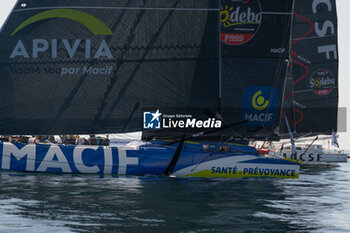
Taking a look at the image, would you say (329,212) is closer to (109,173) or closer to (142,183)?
(142,183)

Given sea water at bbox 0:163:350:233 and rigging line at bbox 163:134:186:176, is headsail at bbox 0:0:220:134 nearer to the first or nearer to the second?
rigging line at bbox 163:134:186:176

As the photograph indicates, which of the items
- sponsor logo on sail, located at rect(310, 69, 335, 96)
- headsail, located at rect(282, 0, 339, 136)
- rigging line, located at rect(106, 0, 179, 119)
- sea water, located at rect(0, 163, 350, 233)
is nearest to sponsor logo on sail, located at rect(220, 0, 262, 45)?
rigging line, located at rect(106, 0, 179, 119)

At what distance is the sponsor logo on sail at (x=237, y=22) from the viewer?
20.3 m

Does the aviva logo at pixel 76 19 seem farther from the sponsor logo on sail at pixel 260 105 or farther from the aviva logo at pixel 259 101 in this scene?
the aviva logo at pixel 259 101

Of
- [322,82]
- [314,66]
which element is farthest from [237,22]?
[322,82]

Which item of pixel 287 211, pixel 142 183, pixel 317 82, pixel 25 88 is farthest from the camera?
pixel 317 82

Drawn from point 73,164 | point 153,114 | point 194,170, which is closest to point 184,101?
point 153,114

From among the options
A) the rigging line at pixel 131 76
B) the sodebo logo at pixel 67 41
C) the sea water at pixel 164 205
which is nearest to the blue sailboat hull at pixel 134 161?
the sea water at pixel 164 205

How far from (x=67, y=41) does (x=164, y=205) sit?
26.4 feet

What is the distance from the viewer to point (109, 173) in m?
18.3

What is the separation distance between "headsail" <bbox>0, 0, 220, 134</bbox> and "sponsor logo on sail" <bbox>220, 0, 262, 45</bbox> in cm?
165

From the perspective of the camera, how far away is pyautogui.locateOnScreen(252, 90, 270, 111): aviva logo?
66.5 ft

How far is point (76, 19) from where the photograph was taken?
62.0ft

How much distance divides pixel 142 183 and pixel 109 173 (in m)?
1.51
